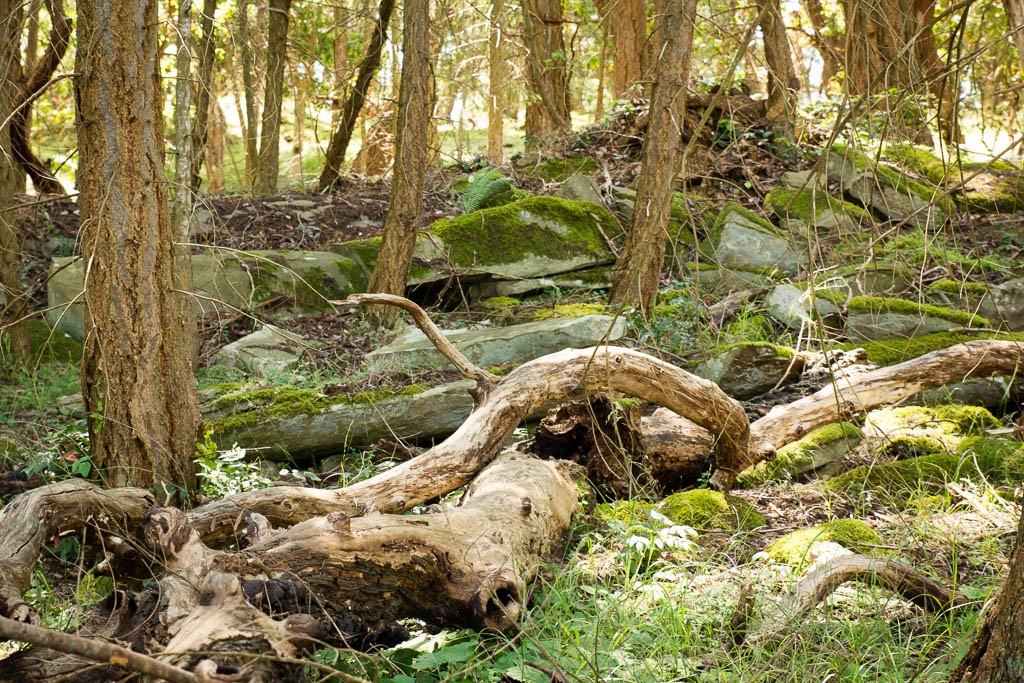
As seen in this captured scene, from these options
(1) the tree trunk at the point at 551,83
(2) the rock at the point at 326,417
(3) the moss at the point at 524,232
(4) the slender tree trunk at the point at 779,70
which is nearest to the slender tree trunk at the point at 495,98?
(1) the tree trunk at the point at 551,83

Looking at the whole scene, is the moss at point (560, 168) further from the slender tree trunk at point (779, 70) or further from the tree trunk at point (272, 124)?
the tree trunk at point (272, 124)

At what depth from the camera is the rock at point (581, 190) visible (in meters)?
10.3

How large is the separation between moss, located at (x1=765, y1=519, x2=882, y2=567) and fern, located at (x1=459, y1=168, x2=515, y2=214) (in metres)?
6.47

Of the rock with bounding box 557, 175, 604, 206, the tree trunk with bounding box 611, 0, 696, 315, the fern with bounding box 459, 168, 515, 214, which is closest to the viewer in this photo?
the tree trunk with bounding box 611, 0, 696, 315

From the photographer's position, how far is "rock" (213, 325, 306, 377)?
7.27m

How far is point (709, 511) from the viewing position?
4793 mm

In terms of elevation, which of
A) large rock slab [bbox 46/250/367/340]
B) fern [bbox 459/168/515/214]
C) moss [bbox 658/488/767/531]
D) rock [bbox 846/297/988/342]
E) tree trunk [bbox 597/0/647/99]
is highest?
tree trunk [bbox 597/0/647/99]

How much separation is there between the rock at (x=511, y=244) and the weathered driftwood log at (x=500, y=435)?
366cm

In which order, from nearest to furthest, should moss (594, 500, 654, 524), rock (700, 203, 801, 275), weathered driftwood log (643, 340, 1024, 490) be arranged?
moss (594, 500, 654, 524) → weathered driftwood log (643, 340, 1024, 490) → rock (700, 203, 801, 275)

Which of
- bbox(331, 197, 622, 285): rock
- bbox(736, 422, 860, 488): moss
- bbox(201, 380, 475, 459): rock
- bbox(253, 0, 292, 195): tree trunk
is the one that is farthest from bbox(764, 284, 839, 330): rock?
bbox(253, 0, 292, 195): tree trunk

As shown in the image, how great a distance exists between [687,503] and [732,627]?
157 cm

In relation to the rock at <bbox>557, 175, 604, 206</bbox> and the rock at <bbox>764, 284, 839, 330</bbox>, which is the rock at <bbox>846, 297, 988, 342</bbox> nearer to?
the rock at <bbox>764, 284, 839, 330</bbox>

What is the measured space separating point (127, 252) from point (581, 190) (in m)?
7.03

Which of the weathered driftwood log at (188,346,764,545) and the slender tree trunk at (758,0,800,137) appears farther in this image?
the slender tree trunk at (758,0,800,137)
